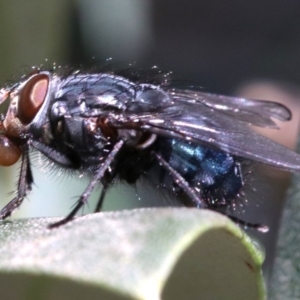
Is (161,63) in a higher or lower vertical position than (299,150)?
lower

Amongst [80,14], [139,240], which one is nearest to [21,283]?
A: [139,240]

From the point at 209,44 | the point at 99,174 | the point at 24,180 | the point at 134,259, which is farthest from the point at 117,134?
the point at 209,44

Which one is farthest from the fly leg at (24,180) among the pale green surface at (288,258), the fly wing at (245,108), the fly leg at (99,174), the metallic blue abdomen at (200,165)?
the pale green surface at (288,258)

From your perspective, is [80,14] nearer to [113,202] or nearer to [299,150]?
[113,202]

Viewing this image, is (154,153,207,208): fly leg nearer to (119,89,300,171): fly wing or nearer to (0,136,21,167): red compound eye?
(119,89,300,171): fly wing

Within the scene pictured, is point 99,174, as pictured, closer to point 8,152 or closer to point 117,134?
point 117,134
